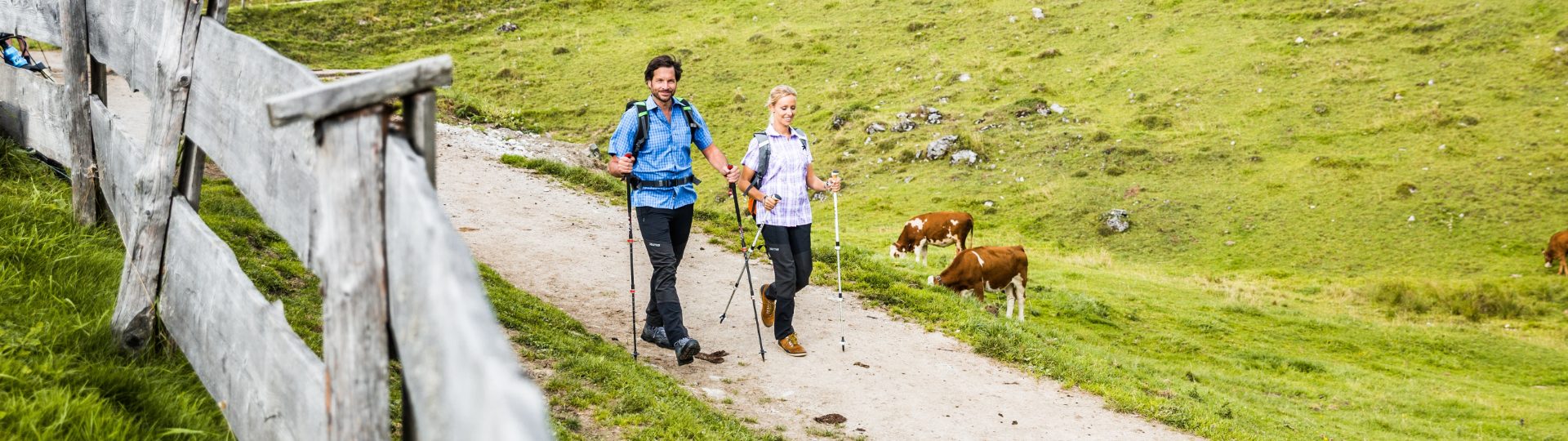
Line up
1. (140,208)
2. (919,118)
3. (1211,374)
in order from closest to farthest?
(140,208), (1211,374), (919,118)

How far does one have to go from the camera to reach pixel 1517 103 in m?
27.5

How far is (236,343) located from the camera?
3.56 m

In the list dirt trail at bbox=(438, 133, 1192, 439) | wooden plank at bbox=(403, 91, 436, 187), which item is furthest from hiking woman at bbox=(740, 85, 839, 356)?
wooden plank at bbox=(403, 91, 436, 187)

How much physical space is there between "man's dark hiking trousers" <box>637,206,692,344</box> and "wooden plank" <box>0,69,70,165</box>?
3766 mm

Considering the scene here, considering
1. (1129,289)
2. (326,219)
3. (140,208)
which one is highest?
(326,219)

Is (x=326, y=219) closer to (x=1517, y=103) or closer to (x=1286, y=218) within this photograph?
(x=1286, y=218)

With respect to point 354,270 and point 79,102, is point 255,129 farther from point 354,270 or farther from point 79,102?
point 79,102

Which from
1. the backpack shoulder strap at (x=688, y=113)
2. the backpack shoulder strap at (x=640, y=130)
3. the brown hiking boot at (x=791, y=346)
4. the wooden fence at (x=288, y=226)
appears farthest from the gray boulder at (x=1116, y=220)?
the wooden fence at (x=288, y=226)

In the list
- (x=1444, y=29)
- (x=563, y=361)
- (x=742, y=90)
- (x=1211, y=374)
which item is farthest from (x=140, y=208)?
(x=1444, y=29)

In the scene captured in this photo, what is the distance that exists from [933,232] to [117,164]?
1755 cm

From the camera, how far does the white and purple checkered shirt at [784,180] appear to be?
879 centimetres

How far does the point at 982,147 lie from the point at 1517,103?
14.0 m

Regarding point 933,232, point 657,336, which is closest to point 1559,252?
point 933,232

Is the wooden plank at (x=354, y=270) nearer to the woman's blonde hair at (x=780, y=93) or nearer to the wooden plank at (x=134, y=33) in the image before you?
the wooden plank at (x=134, y=33)
